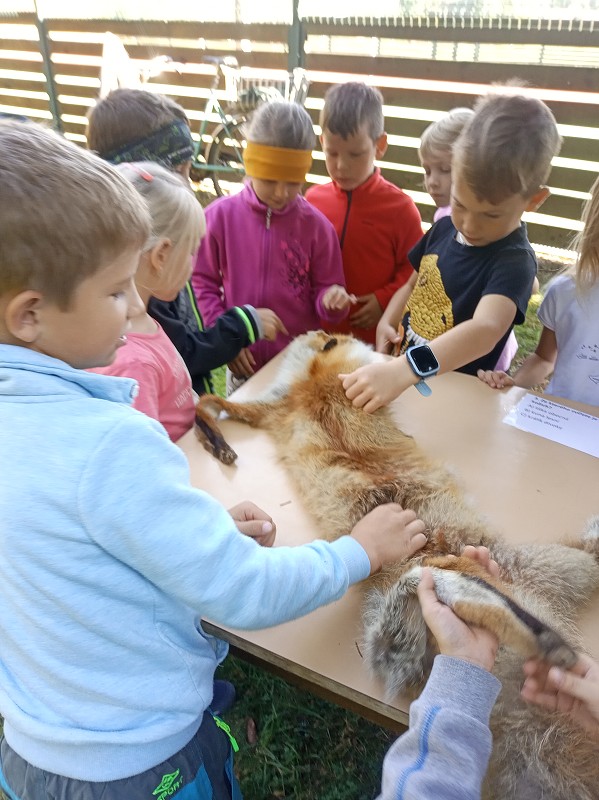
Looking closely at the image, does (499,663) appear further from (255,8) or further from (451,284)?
(255,8)

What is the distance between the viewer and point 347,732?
214cm

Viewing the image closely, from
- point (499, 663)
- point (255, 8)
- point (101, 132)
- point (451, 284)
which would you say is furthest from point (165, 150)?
point (255, 8)

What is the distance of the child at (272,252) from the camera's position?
2711 mm

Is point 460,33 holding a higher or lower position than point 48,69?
higher

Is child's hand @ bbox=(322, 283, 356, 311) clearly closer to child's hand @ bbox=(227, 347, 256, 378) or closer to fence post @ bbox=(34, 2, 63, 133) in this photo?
child's hand @ bbox=(227, 347, 256, 378)

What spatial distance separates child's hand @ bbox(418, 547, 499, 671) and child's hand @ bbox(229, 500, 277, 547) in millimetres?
435

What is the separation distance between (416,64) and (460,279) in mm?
5110

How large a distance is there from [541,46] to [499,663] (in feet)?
21.2

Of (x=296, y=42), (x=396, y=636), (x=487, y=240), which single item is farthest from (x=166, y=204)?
(x=296, y=42)

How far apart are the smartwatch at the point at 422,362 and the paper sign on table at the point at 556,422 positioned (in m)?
0.36

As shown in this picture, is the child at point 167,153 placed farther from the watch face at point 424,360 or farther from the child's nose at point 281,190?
the watch face at point 424,360

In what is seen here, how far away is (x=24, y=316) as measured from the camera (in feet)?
3.05

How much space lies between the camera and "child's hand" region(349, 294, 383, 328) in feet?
10.9

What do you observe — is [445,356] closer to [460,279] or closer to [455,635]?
[460,279]
